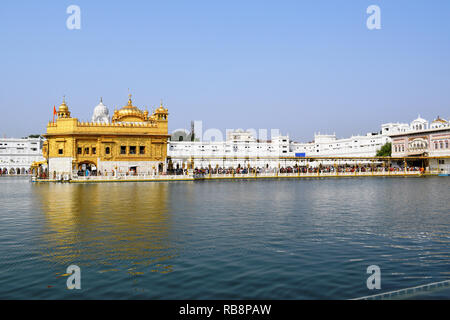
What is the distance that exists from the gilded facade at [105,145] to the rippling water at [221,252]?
30697 millimetres

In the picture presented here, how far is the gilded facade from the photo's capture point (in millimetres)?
48375

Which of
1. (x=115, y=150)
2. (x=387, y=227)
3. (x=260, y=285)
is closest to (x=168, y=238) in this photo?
(x=260, y=285)

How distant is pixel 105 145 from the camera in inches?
1913

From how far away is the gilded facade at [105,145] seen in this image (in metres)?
48.4

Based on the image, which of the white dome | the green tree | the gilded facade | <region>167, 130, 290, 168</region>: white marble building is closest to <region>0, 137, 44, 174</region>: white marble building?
<region>167, 130, 290, 168</region>: white marble building

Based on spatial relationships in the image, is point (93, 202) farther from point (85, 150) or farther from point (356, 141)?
point (356, 141)

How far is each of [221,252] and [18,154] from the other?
107 meters

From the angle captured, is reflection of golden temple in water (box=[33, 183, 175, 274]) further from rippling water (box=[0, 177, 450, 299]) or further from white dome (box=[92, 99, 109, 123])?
white dome (box=[92, 99, 109, 123])

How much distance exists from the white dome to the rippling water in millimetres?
50450

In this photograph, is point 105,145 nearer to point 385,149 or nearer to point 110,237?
point 110,237

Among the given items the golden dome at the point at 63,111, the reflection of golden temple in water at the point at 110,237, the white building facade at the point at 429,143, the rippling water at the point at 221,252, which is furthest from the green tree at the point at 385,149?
the reflection of golden temple in water at the point at 110,237

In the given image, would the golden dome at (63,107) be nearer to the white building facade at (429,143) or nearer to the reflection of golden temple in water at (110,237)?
the reflection of golden temple in water at (110,237)

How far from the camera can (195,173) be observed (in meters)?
53.1

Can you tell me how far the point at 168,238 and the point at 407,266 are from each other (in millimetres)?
6442
